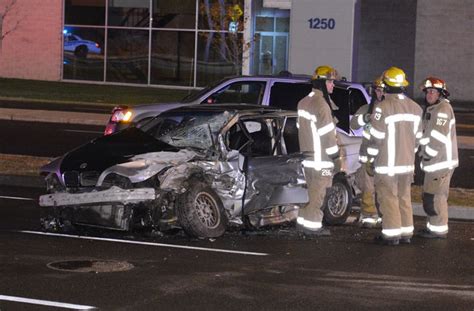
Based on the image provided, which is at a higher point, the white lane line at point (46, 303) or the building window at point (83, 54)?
the building window at point (83, 54)

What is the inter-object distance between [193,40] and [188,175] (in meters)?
32.8

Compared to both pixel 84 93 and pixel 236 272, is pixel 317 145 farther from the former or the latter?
pixel 84 93

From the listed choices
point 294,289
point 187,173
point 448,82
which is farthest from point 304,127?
point 448,82

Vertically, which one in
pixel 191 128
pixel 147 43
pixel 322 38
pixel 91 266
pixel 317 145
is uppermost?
pixel 322 38

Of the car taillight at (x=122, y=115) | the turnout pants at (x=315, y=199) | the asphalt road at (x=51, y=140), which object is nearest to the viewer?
the turnout pants at (x=315, y=199)

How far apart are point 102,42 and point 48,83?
3003mm

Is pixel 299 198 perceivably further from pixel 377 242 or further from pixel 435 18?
pixel 435 18

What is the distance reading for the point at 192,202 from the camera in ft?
34.7

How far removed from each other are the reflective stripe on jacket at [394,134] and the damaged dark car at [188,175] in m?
0.99

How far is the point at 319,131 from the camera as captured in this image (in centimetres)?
1127

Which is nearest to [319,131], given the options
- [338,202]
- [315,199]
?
[315,199]

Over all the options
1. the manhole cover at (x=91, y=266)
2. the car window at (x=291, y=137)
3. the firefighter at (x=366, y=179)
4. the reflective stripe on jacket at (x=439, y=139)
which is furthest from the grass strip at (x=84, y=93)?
the manhole cover at (x=91, y=266)

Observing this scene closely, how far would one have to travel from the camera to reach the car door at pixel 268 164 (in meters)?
11.3

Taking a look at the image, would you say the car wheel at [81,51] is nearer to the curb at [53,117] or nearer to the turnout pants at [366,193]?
the curb at [53,117]
